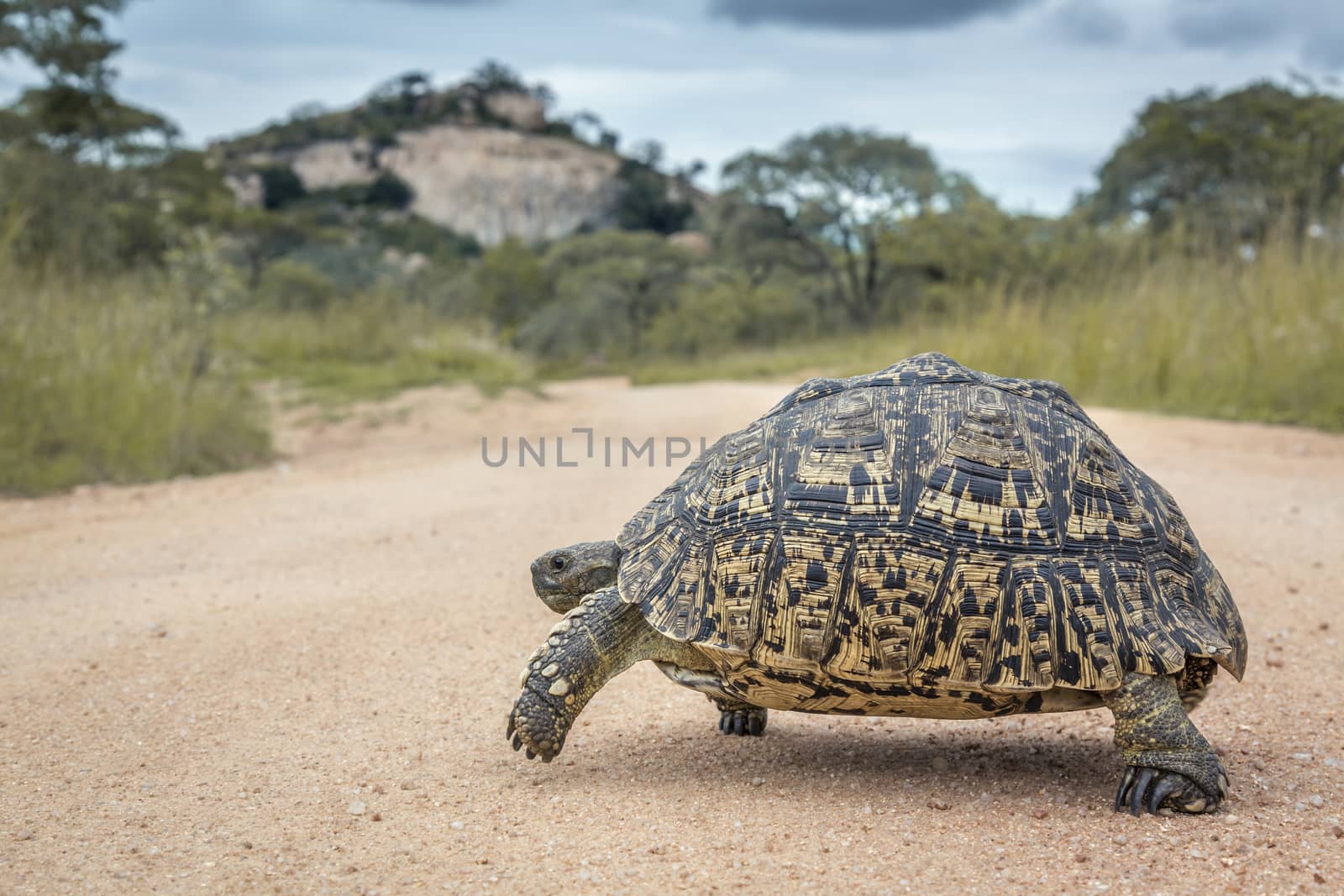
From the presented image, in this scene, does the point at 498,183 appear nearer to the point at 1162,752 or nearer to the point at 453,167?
the point at 453,167

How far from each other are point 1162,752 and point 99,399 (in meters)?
8.90

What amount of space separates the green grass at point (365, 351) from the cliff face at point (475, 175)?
58.1m

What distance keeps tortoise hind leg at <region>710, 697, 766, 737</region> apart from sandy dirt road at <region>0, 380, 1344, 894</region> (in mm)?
45

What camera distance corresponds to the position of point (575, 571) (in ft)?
11.3

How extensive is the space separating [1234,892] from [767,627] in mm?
1175

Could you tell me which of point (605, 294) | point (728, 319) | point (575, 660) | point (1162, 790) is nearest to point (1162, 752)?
point (1162, 790)

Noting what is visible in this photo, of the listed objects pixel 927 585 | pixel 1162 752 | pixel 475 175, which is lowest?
pixel 1162 752

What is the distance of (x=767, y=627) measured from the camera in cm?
289

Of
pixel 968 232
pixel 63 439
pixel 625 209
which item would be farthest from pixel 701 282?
pixel 625 209

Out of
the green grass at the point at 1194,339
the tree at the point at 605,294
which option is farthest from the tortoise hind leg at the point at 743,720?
the tree at the point at 605,294

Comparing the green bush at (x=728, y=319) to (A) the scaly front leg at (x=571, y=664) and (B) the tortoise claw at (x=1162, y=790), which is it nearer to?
(A) the scaly front leg at (x=571, y=664)

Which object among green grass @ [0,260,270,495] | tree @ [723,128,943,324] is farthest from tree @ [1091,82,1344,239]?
green grass @ [0,260,270,495]

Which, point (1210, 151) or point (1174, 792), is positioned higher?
point (1210, 151)

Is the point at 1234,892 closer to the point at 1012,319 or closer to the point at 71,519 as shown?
the point at 71,519
